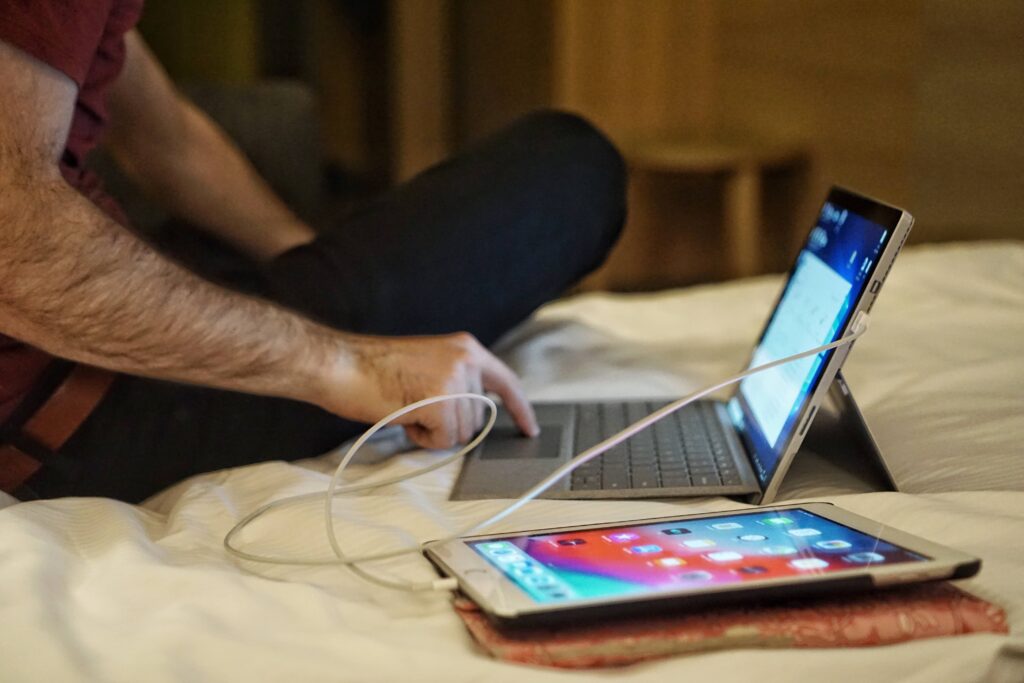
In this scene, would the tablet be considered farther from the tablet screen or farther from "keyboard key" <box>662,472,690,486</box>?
"keyboard key" <box>662,472,690,486</box>

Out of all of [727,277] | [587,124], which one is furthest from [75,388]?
[727,277]

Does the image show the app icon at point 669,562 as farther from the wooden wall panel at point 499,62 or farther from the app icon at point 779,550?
the wooden wall panel at point 499,62

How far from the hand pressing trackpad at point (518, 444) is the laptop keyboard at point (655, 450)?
0.9 inches

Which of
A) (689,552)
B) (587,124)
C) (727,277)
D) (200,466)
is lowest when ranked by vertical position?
(727,277)

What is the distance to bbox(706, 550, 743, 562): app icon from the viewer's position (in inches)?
22.4

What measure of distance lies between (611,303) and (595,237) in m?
0.25

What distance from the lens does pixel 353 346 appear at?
0.86 meters

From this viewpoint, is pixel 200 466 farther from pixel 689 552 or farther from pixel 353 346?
pixel 689 552

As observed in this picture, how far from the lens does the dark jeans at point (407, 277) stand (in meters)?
0.90

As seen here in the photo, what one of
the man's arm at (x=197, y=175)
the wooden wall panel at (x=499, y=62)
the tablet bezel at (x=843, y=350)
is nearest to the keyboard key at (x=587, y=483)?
the tablet bezel at (x=843, y=350)

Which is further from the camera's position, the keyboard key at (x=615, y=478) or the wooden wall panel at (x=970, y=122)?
the wooden wall panel at (x=970, y=122)

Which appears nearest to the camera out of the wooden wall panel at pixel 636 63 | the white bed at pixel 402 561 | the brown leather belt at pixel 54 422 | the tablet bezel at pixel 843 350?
the white bed at pixel 402 561

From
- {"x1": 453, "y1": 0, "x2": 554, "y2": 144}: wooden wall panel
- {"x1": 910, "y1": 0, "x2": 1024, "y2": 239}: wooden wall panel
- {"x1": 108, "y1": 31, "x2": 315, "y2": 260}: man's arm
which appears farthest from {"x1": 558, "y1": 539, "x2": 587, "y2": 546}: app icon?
{"x1": 453, "y1": 0, "x2": 554, "y2": 144}: wooden wall panel

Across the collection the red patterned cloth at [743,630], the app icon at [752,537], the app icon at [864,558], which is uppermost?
the app icon at [864,558]
